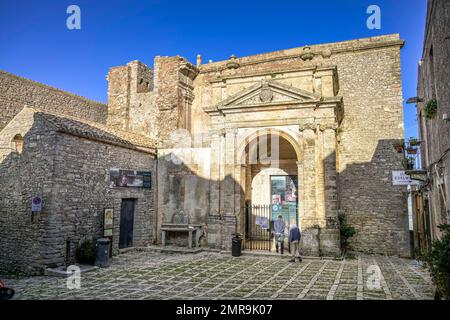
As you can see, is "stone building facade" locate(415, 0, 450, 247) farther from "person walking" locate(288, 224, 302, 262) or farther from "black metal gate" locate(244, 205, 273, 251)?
"black metal gate" locate(244, 205, 273, 251)

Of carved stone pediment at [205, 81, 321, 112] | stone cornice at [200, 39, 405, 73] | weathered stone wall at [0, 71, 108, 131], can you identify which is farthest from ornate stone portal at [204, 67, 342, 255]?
weathered stone wall at [0, 71, 108, 131]

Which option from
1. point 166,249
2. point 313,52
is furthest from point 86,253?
point 313,52

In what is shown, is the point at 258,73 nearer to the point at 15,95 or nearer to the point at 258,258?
the point at 258,258

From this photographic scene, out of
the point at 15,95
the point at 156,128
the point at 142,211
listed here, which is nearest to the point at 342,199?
the point at 142,211

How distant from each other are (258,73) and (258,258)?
23.9ft

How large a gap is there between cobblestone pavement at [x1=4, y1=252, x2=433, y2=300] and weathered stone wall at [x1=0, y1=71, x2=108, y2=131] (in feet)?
32.8

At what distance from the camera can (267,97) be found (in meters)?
13.4

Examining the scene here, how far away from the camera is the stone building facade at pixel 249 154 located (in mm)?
10938

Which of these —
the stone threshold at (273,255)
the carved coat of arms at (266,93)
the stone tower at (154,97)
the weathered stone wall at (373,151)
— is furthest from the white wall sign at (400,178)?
the stone tower at (154,97)

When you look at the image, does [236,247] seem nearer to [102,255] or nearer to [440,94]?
[102,255]

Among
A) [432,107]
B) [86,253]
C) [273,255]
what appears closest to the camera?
[432,107]

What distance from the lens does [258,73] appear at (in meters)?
14.0

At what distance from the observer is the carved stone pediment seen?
12.8 metres

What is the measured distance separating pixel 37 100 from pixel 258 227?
43.8ft
